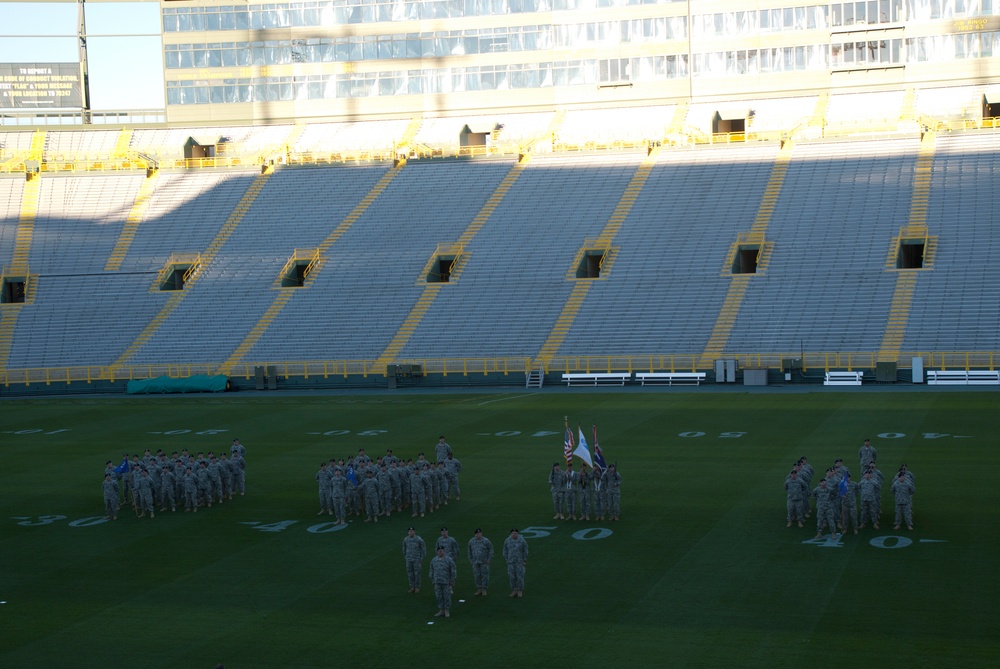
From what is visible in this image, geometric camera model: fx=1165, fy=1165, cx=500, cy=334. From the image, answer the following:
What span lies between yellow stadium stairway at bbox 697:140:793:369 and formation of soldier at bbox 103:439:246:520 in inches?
1035

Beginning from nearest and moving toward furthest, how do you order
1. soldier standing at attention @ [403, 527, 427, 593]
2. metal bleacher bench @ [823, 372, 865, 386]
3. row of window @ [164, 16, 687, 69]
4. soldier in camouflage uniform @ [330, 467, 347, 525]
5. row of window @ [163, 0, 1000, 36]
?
1. soldier standing at attention @ [403, 527, 427, 593]
2. soldier in camouflage uniform @ [330, 467, 347, 525]
3. metal bleacher bench @ [823, 372, 865, 386]
4. row of window @ [163, 0, 1000, 36]
5. row of window @ [164, 16, 687, 69]

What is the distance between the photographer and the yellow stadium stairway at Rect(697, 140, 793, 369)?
4928 cm

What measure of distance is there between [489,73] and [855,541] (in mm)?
57793

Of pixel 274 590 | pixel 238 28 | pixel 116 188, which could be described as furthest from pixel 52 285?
pixel 274 590

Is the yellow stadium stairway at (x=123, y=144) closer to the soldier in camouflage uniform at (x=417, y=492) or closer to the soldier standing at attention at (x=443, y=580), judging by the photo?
the soldier in camouflage uniform at (x=417, y=492)

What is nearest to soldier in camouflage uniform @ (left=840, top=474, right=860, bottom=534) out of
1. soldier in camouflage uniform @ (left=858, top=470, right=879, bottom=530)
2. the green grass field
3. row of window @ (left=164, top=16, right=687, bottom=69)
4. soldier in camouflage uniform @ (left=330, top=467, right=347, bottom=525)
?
soldier in camouflage uniform @ (left=858, top=470, right=879, bottom=530)

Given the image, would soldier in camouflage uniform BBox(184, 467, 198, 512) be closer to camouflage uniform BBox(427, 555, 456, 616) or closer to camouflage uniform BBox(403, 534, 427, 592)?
camouflage uniform BBox(403, 534, 427, 592)

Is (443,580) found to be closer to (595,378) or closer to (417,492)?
(417,492)

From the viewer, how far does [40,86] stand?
247ft

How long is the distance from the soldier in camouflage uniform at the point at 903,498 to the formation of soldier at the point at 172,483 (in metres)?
14.3

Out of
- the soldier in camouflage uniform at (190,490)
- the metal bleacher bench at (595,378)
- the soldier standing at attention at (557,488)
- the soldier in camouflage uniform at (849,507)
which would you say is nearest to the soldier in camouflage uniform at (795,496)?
the soldier in camouflage uniform at (849,507)

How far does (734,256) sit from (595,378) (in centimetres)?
1094

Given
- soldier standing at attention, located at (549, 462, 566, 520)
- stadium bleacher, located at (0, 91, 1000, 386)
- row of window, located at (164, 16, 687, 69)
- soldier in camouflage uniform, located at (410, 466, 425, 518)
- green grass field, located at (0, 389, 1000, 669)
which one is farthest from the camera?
row of window, located at (164, 16, 687, 69)

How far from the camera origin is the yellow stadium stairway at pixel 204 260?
55969 millimetres
